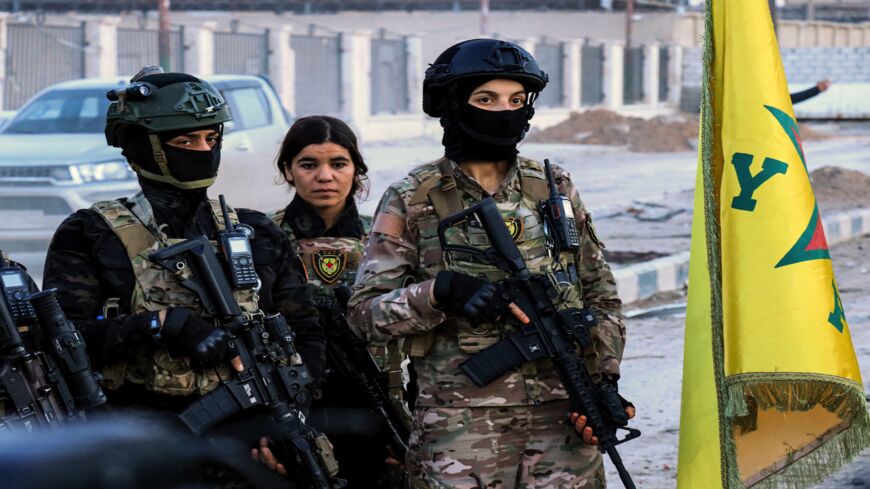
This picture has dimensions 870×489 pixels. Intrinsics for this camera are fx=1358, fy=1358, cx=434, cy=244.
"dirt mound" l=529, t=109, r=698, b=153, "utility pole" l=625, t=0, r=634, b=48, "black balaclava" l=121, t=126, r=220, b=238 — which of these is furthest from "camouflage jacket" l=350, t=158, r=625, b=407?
"utility pole" l=625, t=0, r=634, b=48

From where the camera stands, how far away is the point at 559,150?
95.3 feet

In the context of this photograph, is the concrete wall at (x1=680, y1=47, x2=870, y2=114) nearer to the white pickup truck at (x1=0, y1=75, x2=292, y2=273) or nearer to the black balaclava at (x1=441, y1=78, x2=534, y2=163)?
the white pickup truck at (x1=0, y1=75, x2=292, y2=273)

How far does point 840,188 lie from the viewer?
15727 mm

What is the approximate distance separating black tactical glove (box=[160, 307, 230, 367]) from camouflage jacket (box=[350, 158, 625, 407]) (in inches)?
14.0

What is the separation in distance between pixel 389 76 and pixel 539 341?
101 ft

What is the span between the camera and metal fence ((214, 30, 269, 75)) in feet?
91.6

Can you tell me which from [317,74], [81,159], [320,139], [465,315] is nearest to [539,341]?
[465,315]

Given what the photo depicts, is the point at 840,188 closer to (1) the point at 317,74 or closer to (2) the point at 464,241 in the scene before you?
(2) the point at 464,241

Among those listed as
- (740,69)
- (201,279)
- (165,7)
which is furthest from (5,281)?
(165,7)

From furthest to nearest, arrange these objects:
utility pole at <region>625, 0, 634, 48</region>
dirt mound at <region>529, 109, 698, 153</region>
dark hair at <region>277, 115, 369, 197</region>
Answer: utility pole at <region>625, 0, 634, 48</region> < dirt mound at <region>529, 109, 698, 153</region> < dark hair at <region>277, 115, 369, 197</region>

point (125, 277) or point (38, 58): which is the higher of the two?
point (125, 277)

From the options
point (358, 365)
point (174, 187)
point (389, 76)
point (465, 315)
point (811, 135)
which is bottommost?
point (811, 135)

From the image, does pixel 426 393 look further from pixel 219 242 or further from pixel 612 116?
pixel 612 116

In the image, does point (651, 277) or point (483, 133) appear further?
point (651, 277)
